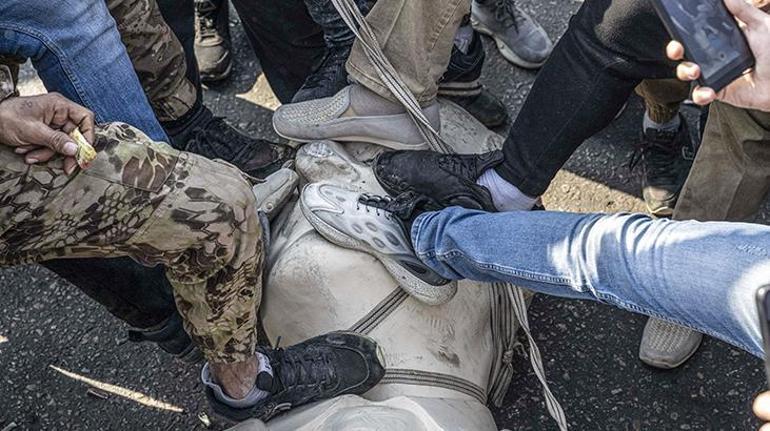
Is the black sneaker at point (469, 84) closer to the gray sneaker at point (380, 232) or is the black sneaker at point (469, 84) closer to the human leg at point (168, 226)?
the gray sneaker at point (380, 232)

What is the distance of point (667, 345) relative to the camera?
1977mm

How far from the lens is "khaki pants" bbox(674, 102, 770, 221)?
1.77m

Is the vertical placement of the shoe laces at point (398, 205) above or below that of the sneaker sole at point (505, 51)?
above

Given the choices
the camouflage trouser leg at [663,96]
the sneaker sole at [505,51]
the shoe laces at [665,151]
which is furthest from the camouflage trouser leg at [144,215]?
the sneaker sole at [505,51]

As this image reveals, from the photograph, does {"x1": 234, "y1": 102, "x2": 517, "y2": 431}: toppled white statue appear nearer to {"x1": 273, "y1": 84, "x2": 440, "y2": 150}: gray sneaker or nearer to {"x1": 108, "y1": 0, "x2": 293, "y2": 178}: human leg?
{"x1": 273, "y1": 84, "x2": 440, "y2": 150}: gray sneaker

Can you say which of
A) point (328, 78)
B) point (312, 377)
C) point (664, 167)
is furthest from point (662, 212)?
point (312, 377)

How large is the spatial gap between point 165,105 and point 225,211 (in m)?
0.76

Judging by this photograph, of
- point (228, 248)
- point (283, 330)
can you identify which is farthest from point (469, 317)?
point (228, 248)

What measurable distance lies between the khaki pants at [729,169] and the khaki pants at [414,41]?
60cm

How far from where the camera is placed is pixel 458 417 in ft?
5.54

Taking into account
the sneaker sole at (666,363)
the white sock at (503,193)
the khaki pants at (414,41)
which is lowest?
the sneaker sole at (666,363)

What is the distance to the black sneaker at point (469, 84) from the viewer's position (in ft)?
7.72

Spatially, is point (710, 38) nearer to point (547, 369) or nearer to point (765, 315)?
point (765, 315)

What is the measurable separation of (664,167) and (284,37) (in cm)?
106
